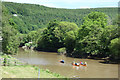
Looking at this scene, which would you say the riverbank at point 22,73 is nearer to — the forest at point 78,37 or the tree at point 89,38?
the forest at point 78,37

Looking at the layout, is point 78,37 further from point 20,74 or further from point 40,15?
point 40,15

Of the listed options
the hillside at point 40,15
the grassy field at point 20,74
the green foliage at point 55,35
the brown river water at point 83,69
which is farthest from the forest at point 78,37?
the hillside at point 40,15

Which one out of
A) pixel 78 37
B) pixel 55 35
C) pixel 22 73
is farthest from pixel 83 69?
pixel 55 35

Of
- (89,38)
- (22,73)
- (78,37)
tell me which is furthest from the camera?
(78,37)

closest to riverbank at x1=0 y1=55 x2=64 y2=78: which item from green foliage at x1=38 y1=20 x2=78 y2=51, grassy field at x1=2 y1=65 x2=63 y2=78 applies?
grassy field at x1=2 y1=65 x2=63 y2=78

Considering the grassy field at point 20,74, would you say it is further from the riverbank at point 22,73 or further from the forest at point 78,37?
the forest at point 78,37

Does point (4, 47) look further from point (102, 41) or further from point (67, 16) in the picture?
point (67, 16)

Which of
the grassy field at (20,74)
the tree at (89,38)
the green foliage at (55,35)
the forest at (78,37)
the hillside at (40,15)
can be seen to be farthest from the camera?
the hillside at (40,15)

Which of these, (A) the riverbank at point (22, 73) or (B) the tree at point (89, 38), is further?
(B) the tree at point (89, 38)

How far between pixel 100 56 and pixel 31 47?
41027 mm

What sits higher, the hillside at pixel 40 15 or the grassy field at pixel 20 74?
the hillside at pixel 40 15

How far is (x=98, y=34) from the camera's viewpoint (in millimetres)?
45906

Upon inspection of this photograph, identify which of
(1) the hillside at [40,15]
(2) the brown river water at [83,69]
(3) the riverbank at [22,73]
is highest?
(1) the hillside at [40,15]

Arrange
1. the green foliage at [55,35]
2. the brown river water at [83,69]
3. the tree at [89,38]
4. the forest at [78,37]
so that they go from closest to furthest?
the brown river water at [83,69]
the forest at [78,37]
the tree at [89,38]
the green foliage at [55,35]
